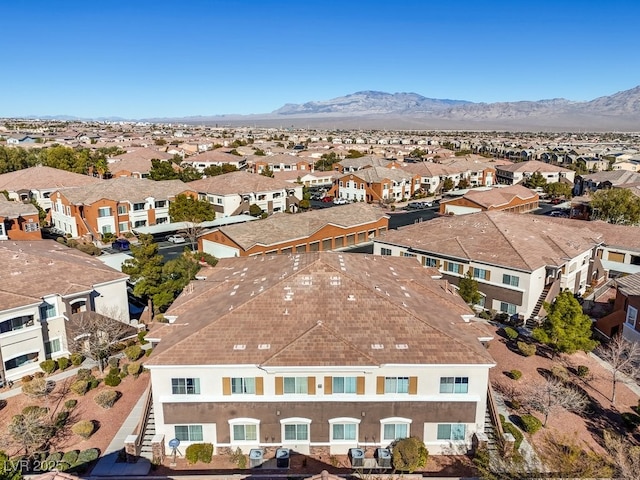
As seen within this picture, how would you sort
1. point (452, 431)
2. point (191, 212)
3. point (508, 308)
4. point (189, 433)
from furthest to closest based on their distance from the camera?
1. point (191, 212)
2. point (508, 308)
3. point (452, 431)
4. point (189, 433)

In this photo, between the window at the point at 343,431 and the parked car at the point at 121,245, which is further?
the parked car at the point at 121,245

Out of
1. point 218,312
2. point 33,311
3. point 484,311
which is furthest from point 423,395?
point 33,311

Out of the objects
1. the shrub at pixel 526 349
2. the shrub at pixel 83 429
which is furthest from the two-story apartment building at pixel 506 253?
the shrub at pixel 83 429

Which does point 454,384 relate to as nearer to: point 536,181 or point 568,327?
point 568,327

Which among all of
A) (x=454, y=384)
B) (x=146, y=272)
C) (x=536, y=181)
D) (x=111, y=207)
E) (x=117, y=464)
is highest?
(x=111, y=207)

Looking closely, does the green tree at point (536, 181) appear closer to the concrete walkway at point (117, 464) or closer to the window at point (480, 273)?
the window at point (480, 273)


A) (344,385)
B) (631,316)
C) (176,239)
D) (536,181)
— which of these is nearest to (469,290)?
(631,316)
